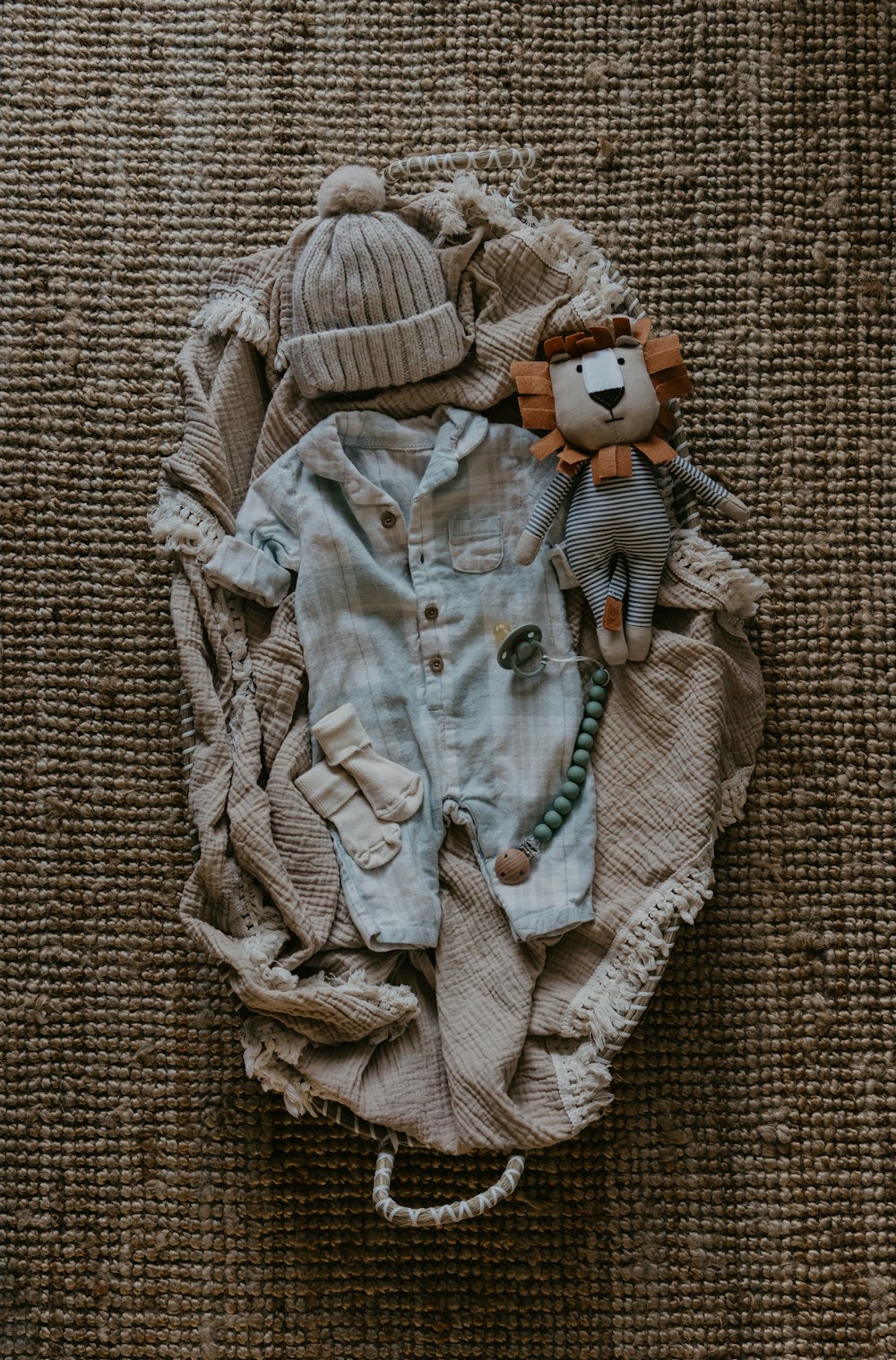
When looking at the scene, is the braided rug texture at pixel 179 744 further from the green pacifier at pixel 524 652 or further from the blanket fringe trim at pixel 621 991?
the green pacifier at pixel 524 652

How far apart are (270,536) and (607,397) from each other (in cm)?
37

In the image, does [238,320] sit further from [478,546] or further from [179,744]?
[179,744]

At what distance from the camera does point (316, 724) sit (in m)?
1.19

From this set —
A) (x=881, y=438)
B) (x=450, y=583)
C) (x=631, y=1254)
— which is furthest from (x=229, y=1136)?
(x=881, y=438)

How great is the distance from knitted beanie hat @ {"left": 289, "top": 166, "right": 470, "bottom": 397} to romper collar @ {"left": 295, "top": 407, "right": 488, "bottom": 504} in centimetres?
5

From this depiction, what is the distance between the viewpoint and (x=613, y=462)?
1110 millimetres

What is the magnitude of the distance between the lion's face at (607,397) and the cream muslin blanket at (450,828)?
64mm


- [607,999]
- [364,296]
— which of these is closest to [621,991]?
[607,999]

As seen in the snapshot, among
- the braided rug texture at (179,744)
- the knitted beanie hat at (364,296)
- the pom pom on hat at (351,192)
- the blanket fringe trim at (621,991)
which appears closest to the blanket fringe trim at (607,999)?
the blanket fringe trim at (621,991)

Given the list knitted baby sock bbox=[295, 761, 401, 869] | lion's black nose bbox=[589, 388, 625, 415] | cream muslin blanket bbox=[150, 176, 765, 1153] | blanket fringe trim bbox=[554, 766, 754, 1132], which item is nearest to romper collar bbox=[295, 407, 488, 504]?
cream muslin blanket bbox=[150, 176, 765, 1153]

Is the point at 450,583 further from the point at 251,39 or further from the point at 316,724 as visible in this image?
the point at 251,39

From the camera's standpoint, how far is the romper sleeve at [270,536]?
1184 millimetres

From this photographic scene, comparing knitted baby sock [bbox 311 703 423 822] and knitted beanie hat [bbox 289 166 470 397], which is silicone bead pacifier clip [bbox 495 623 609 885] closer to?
knitted baby sock [bbox 311 703 423 822]

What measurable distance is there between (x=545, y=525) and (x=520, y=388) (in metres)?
0.14
